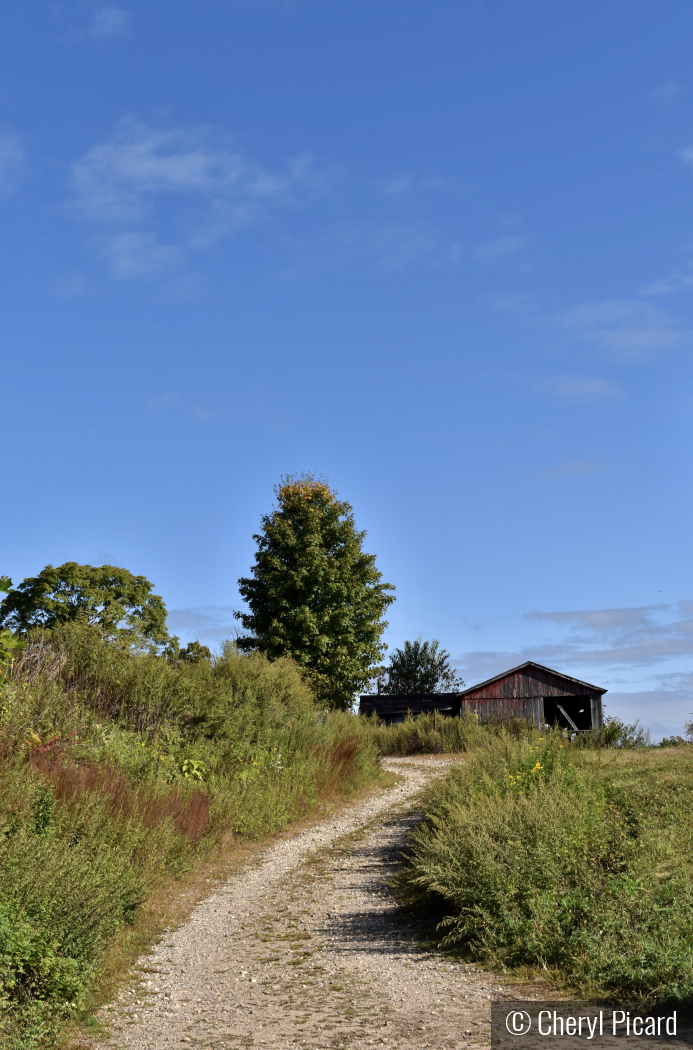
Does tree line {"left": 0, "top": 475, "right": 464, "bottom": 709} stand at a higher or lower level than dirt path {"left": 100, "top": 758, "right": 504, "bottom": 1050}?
higher

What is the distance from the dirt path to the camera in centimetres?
591

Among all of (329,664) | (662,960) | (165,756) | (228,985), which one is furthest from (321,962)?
(329,664)

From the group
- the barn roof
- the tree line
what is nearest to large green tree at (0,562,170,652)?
the tree line

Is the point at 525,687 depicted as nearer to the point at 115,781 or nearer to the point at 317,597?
the point at 317,597

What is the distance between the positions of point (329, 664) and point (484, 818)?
30106mm

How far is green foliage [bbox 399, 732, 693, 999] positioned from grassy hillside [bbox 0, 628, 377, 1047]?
3.24 meters

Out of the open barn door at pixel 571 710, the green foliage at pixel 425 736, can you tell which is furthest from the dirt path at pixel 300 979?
the open barn door at pixel 571 710

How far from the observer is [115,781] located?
10094mm

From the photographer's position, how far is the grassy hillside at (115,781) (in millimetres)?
6412

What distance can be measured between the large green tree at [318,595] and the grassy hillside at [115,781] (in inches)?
698

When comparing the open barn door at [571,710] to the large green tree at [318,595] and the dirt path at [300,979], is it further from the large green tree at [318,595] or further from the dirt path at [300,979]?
the dirt path at [300,979]

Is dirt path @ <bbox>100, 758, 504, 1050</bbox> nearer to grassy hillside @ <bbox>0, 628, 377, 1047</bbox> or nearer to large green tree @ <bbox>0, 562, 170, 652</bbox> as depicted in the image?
grassy hillside @ <bbox>0, 628, 377, 1047</bbox>

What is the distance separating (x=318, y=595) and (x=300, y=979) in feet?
108

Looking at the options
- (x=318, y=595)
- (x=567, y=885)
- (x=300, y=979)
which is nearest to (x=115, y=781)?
(x=300, y=979)
